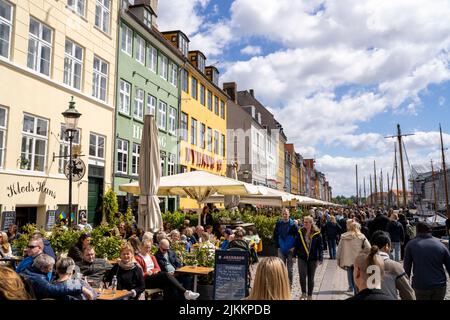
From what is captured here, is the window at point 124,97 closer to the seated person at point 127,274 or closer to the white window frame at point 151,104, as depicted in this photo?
the white window frame at point 151,104

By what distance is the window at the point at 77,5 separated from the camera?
17.1m

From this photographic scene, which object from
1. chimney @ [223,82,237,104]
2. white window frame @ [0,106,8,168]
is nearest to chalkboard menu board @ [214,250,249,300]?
white window frame @ [0,106,8,168]

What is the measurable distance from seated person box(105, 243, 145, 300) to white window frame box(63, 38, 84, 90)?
12123mm

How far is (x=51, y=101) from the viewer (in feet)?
50.8

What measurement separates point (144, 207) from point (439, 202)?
7514 centimetres

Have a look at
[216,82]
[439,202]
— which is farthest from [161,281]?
[439,202]

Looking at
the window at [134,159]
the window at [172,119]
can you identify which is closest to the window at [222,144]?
the window at [172,119]

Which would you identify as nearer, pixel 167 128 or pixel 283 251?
pixel 283 251

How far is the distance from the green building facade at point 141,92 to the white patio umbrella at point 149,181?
10.1 m

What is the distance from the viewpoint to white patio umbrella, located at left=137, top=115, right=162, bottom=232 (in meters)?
10.0

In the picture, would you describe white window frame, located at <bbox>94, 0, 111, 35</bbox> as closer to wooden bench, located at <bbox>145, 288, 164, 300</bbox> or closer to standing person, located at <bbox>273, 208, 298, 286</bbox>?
standing person, located at <bbox>273, 208, 298, 286</bbox>
